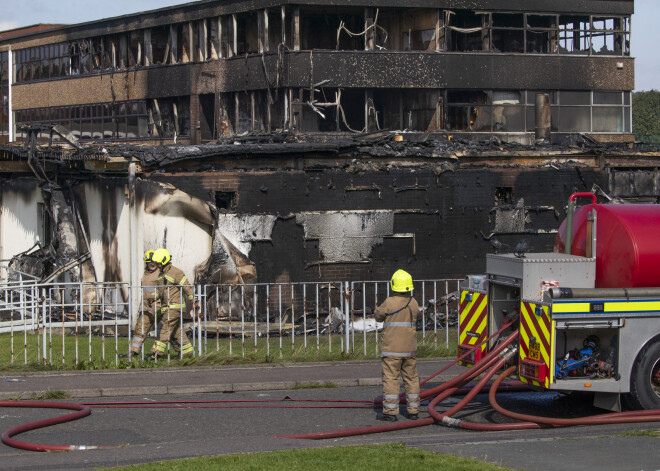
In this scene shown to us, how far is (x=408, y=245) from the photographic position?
66.9ft

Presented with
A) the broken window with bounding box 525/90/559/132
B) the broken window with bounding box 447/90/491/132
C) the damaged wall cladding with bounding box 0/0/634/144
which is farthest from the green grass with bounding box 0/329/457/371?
the broken window with bounding box 525/90/559/132

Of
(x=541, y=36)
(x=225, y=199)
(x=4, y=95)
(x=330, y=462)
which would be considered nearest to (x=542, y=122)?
(x=225, y=199)

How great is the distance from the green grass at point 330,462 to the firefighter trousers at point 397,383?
178 cm

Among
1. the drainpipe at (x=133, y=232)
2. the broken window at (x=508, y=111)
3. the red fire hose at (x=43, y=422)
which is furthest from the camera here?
the broken window at (x=508, y=111)

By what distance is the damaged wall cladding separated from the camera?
3934 cm

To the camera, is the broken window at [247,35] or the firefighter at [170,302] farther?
the broken window at [247,35]

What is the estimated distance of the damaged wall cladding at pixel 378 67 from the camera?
1549 inches

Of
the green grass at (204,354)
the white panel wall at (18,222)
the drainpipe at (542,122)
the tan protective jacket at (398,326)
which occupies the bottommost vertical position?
the green grass at (204,354)

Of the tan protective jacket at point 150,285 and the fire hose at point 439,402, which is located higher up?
the tan protective jacket at point 150,285

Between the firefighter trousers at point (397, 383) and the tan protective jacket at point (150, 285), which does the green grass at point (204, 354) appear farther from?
the firefighter trousers at point (397, 383)

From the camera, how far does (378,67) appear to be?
3934cm

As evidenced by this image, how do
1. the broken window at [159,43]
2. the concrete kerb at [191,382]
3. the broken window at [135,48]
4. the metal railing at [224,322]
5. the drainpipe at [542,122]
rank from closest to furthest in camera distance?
1. the concrete kerb at [191,382]
2. the metal railing at [224,322]
3. the drainpipe at [542,122]
4. the broken window at [159,43]
5. the broken window at [135,48]

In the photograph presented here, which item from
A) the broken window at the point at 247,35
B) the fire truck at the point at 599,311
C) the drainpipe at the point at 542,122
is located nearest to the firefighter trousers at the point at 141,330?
the fire truck at the point at 599,311

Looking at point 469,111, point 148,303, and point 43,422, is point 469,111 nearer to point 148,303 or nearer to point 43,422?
point 148,303
